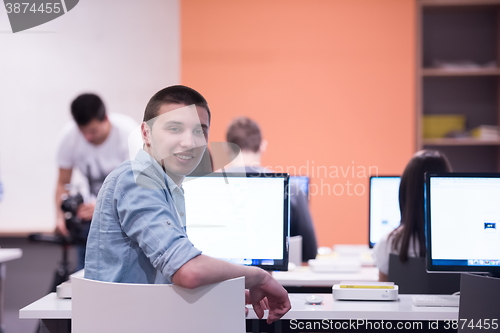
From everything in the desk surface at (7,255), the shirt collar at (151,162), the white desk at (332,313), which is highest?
the shirt collar at (151,162)

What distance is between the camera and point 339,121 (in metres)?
4.23

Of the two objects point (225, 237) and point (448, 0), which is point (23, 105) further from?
point (448, 0)

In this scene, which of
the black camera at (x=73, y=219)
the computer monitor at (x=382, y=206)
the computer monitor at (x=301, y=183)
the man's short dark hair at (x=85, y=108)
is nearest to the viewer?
the computer monitor at (x=382, y=206)

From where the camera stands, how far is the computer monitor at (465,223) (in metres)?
1.71

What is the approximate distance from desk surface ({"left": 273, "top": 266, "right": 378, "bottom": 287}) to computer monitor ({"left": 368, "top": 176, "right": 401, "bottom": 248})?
238 millimetres

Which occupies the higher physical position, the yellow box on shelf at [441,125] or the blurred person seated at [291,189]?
the yellow box on shelf at [441,125]

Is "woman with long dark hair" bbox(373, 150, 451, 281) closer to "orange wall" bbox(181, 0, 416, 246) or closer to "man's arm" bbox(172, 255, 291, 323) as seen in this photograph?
"man's arm" bbox(172, 255, 291, 323)

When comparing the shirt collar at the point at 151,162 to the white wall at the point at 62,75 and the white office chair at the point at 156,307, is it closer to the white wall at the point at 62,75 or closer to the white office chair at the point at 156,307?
the white office chair at the point at 156,307

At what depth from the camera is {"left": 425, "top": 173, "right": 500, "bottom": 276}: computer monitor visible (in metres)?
1.71

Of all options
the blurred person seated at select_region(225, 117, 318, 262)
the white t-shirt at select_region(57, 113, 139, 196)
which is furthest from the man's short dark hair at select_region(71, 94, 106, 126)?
the blurred person seated at select_region(225, 117, 318, 262)

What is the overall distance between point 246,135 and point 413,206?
122 cm

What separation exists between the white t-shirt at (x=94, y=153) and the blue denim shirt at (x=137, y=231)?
240 cm

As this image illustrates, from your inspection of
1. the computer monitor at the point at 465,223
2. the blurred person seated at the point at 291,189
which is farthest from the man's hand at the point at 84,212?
the computer monitor at the point at 465,223

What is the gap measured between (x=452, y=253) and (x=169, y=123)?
1.02 meters
